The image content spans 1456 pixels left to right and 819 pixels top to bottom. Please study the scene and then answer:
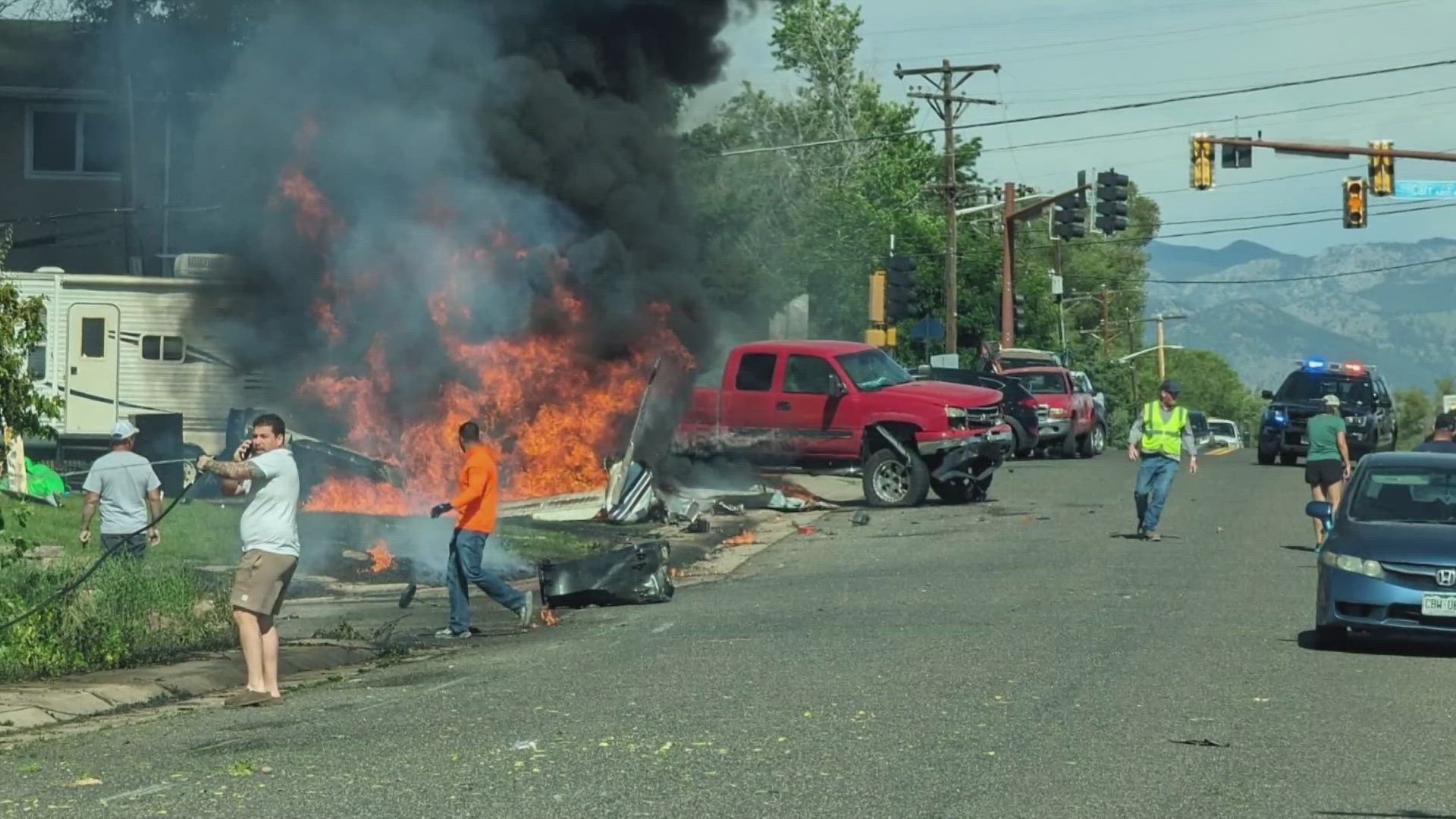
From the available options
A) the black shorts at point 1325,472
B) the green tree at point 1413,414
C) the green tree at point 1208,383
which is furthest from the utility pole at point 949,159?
the green tree at point 1413,414

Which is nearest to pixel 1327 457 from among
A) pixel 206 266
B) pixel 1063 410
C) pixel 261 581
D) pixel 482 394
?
pixel 482 394

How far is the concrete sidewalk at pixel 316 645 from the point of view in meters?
11.5

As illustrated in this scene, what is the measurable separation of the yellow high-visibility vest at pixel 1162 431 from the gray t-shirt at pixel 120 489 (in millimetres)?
10614

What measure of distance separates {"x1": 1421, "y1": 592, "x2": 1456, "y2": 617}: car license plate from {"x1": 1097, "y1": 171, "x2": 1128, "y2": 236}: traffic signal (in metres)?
27.1

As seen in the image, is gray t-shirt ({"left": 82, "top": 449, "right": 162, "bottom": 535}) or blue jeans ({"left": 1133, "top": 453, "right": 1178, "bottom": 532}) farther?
blue jeans ({"left": 1133, "top": 453, "right": 1178, "bottom": 532})

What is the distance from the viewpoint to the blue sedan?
Result: 12.9 metres

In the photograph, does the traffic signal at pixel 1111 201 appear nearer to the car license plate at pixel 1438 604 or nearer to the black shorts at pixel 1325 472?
the black shorts at pixel 1325 472

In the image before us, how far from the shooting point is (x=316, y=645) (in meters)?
14.1

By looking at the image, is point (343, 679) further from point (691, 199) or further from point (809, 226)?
point (809, 226)

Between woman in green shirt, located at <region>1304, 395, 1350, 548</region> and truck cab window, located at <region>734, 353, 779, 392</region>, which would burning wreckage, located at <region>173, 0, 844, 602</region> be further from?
woman in green shirt, located at <region>1304, 395, 1350, 548</region>

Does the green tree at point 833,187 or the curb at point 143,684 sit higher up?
the green tree at point 833,187

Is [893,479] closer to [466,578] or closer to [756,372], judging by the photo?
[756,372]

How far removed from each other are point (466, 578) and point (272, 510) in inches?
146

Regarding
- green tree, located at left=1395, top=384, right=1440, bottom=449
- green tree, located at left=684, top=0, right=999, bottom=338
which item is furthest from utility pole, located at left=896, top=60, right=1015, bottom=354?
green tree, located at left=1395, top=384, right=1440, bottom=449
